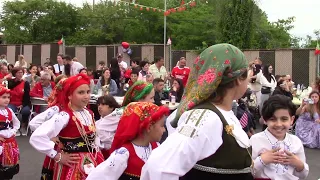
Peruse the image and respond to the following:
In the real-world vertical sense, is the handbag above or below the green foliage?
below

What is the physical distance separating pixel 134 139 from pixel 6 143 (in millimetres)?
2925

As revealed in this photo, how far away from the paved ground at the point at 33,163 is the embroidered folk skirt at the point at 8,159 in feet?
3.41

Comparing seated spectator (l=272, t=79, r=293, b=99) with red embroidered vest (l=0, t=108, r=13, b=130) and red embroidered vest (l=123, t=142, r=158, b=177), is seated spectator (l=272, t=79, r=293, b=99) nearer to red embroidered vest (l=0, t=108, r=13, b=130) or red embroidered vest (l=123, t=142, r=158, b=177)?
red embroidered vest (l=0, t=108, r=13, b=130)

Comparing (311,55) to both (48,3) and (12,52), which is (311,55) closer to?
(12,52)

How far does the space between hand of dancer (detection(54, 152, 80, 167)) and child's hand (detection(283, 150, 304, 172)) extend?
201 cm

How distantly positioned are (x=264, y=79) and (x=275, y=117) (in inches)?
330

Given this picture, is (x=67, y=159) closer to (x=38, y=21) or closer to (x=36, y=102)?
(x=36, y=102)

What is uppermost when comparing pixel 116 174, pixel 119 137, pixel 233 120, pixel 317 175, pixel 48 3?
pixel 48 3

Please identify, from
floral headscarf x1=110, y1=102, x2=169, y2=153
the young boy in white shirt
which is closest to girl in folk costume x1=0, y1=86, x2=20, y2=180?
floral headscarf x1=110, y1=102, x2=169, y2=153

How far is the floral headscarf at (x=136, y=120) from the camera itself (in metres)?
→ 3.03

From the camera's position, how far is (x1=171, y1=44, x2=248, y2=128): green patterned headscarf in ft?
6.48

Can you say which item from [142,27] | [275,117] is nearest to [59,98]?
[275,117]

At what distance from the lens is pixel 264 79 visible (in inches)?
444

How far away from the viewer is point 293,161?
2801mm
